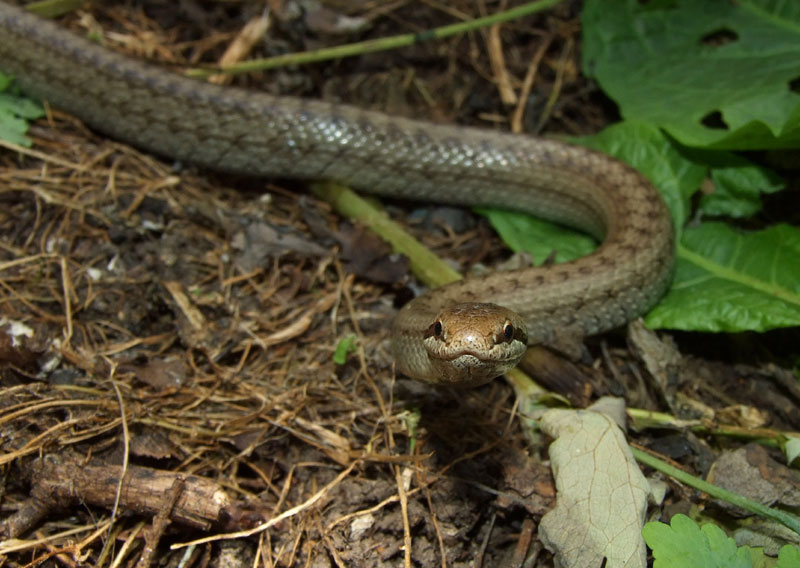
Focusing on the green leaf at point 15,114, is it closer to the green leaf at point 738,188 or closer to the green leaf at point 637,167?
the green leaf at point 637,167

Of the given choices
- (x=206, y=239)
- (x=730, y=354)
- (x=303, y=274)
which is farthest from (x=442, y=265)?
(x=730, y=354)

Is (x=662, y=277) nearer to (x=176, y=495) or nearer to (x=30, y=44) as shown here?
(x=176, y=495)

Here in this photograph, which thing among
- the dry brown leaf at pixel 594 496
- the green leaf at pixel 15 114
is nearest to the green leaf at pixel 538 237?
the dry brown leaf at pixel 594 496

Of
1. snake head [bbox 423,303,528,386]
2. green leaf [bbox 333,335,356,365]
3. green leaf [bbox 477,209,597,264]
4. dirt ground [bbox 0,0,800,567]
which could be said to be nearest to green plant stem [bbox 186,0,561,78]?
dirt ground [bbox 0,0,800,567]

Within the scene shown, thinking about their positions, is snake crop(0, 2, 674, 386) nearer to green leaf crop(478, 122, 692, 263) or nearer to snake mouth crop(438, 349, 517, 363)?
green leaf crop(478, 122, 692, 263)

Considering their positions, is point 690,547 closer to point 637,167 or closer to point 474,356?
point 474,356

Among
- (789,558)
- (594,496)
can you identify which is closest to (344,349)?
(594,496)
